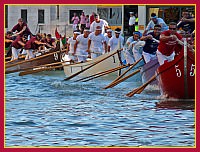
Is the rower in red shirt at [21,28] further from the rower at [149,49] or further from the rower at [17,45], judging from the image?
the rower at [149,49]

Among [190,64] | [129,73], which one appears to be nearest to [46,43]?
[129,73]

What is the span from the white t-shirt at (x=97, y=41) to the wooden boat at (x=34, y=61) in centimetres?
236

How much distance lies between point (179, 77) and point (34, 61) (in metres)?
9.24

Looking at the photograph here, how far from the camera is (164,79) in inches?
542

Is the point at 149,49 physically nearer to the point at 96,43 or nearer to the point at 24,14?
the point at 96,43

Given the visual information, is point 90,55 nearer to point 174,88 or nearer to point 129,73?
point 129,73

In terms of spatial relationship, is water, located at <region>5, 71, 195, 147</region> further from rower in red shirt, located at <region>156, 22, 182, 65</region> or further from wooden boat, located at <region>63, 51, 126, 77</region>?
wooden boat, located at <region>63, 51, 126, 77</region>

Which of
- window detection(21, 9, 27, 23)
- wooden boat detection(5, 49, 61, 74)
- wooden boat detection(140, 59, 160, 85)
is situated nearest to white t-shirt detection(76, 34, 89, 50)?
wooden boat detection(5, 49, 61, 74)

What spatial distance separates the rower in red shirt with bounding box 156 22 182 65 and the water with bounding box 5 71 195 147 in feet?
2.41

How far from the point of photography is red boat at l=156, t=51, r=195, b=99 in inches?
525

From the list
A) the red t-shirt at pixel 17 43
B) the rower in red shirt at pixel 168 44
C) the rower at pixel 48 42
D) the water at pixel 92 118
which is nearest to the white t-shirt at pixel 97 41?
the water at pixel 92 118

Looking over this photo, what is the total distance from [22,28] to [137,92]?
9259 millimetres

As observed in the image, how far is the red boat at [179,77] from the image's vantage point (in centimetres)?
1334

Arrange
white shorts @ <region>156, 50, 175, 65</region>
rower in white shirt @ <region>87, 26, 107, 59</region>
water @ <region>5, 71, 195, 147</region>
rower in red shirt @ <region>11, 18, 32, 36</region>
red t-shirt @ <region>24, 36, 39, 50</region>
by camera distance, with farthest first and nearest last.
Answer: red t-shirt @ <region>24, 36, 39, 50</region> < rower in red shirt @ <region>11, 18, 32, 36</region> < rower in white shirt @ <region>87, 26, 107, 59</region> < white shorts @ <region>156, 50, 175, 65</region> < water @ <region>5, 71, 195, 147</region>
